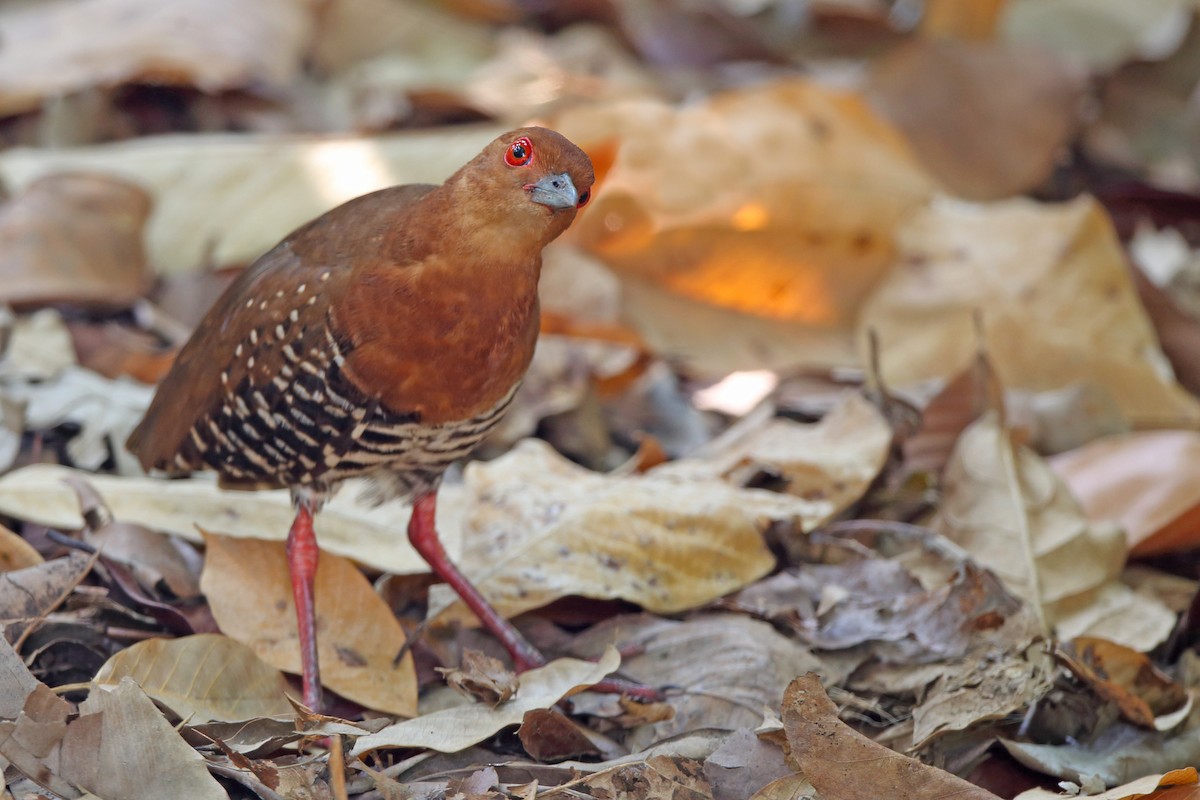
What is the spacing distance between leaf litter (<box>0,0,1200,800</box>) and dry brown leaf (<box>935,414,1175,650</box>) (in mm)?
12

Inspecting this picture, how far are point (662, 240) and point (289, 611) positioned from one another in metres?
2.39

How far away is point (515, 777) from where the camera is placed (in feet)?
9.62

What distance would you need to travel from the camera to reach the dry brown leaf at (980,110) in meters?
6.04

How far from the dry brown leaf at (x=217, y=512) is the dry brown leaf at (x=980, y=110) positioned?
317cm

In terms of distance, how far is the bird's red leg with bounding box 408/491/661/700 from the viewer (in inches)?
136

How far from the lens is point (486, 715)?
3012 mm

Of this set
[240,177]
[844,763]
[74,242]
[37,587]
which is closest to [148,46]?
[240,177]

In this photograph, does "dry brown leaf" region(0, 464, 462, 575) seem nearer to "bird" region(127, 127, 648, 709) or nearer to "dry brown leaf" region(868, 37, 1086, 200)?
"bird" region(127, 127, 648, 709)

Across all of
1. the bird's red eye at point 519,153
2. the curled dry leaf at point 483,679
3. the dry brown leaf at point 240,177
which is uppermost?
the bird's red eye at point 519,153

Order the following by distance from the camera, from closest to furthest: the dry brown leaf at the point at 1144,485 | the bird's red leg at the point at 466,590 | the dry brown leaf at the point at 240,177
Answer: the bird's red leg at the point at 466,590, the dry brown leaf at the point at 1144,485, the dry brown leaf at the point at 240,177

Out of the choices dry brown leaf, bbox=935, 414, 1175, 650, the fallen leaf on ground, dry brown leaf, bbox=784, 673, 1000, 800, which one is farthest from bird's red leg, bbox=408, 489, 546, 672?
dry brown leaf, bbox=935, 414, 1175, 650

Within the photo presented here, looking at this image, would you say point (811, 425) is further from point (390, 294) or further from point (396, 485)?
point (390, 294)

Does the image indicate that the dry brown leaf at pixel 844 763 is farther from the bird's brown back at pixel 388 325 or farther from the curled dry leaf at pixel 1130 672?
the bird's brown back at pixel 388 325

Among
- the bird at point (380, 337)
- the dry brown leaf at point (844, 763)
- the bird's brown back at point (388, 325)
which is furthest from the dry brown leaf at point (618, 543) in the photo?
the dry brown leaf at point (844, 763)
